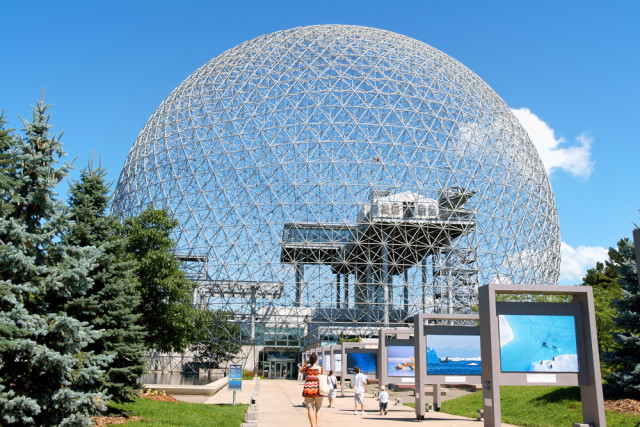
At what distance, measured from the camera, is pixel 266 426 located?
12219 mm

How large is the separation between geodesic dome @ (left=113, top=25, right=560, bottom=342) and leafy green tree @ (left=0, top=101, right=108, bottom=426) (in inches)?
1162

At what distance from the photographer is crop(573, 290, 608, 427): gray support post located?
10406 mm

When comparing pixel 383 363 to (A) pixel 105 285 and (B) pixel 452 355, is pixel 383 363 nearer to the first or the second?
(B) pixel 452 355

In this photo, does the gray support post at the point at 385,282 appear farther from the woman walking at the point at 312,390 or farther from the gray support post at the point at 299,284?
the woman walking at the point at 312,390

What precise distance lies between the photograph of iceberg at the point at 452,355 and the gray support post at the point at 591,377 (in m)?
4.40

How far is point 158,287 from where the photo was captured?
70.4 feet

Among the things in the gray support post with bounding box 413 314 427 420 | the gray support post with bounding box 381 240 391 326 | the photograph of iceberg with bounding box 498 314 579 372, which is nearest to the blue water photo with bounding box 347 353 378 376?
the gray support post with bounding box 381 240 391 326

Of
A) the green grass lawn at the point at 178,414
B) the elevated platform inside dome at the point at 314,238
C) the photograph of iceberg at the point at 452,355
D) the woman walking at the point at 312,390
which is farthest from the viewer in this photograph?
the elevated platform inside dome at the point at 314,238

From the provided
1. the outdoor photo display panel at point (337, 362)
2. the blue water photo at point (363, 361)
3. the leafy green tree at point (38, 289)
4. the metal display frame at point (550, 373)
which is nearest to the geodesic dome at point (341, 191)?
the outdoor photo display panel at point (337, 362)

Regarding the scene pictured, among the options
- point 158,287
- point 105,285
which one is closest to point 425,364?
point 105,285

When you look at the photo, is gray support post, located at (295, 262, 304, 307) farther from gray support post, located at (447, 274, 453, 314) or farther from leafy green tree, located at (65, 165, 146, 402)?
leafy green tree, located at (65, 165, 146, 402)

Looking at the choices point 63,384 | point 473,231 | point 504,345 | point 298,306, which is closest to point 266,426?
point 63,384

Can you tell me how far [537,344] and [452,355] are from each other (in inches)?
176

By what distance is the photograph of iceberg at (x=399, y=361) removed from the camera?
67.3ft
